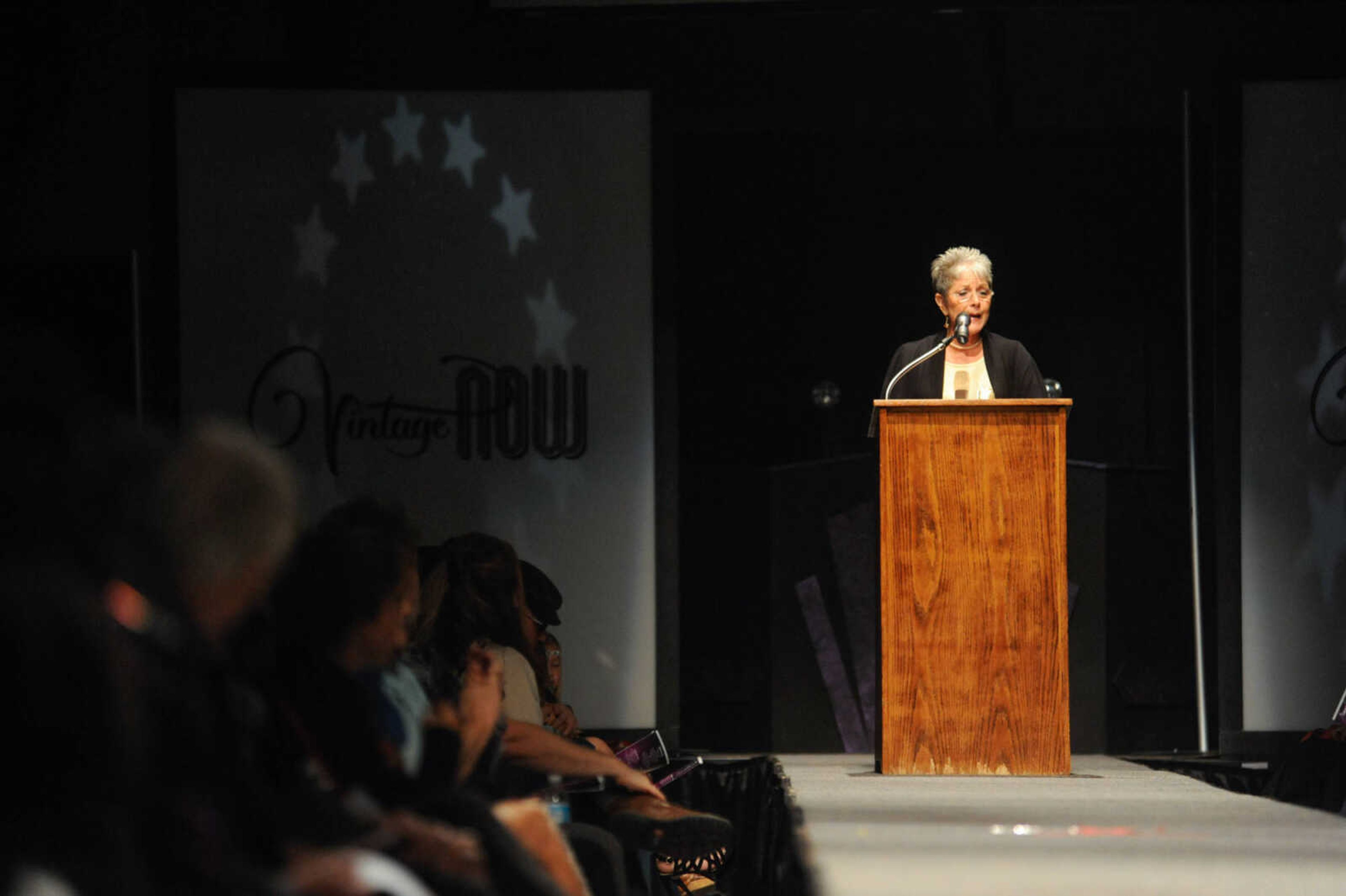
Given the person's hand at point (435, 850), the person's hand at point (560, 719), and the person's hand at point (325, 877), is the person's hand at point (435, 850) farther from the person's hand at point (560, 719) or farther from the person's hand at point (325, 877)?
the person's hand at point (560, 719)

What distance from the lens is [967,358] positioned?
183 inches

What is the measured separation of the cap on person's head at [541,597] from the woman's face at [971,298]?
145cm

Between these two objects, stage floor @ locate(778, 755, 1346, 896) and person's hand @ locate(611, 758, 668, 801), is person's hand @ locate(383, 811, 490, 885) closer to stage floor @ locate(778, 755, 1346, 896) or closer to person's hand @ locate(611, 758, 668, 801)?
stage floor @ locate(778, 755, 1346, 896)

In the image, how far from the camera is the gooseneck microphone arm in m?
4.30

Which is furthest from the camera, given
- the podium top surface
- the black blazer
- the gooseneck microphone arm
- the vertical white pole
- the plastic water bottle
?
the vertical white pole

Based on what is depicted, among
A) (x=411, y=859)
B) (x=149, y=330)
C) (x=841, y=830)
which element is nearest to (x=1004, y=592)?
(x=841, y=830)

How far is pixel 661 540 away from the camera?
19.7 ft

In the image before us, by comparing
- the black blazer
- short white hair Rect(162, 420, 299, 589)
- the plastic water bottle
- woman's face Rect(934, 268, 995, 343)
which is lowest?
the plastic water bottle

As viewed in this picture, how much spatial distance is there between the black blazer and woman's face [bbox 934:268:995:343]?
10cm

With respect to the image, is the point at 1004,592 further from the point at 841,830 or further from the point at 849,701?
the point at 849,701

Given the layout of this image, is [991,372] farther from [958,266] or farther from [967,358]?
[958,266]

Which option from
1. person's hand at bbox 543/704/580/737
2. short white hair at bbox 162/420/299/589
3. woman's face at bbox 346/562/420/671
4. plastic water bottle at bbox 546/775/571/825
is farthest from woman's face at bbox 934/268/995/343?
short white hair at bbox 162/420/299/589

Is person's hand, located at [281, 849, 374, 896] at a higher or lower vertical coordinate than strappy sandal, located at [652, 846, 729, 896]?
higher

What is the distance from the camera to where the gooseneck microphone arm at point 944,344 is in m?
4.30
